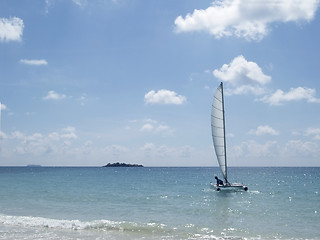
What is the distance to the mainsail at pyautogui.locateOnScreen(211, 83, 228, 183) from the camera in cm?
4116

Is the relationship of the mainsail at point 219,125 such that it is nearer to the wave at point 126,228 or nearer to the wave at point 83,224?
the wave at point 126,228

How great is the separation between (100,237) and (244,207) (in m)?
15.1

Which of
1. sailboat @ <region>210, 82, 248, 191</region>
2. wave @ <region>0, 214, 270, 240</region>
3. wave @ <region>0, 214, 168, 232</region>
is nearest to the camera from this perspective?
wave @ <region>0, 214, 270, 240</region>

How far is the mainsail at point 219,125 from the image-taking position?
135ft

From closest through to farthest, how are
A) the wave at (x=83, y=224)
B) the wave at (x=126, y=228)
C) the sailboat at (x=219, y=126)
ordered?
1. the wave at (x=126, y=228)
2. the wave at (x=83, y=224)
3. the sailboat at (x=219, y=126)

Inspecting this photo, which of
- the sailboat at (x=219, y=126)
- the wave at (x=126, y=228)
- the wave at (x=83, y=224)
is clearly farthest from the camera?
the sailboat at (x=219, y=126)

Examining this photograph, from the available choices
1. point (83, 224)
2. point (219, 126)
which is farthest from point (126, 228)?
point (219, 126)

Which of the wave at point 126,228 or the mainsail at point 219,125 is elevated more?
the mainsail at point 219,125

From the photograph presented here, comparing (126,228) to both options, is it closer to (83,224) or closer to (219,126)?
(83,224)

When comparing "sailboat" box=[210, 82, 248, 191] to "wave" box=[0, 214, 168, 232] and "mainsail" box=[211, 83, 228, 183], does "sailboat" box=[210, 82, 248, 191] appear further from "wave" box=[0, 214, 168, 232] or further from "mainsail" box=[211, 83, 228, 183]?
"wave" box=[0, 214, 168, 232]

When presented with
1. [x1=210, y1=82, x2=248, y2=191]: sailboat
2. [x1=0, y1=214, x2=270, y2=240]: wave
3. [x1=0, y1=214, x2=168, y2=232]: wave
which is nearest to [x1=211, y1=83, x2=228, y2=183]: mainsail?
[x1=210, y1=82, x2=248, y2=191]: sailboat

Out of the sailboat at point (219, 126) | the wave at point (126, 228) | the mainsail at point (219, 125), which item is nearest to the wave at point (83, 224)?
the wave at point (126, 228)

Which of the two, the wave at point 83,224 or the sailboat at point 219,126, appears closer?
the wave at point 83,224

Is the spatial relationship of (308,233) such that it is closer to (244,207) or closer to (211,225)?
(211,225)
